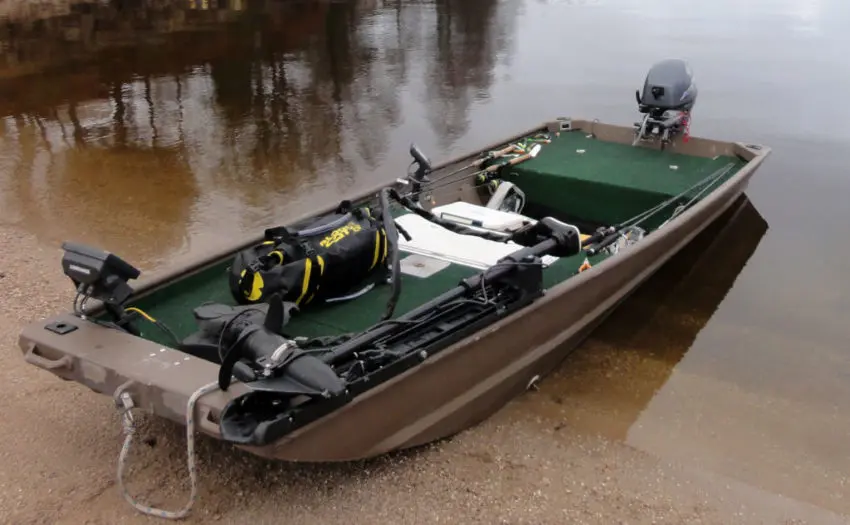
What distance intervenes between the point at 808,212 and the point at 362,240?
18.1ft

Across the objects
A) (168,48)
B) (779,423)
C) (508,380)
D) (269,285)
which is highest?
(168,48)

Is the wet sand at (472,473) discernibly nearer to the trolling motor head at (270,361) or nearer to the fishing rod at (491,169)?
the trolling motor head at (270,361)

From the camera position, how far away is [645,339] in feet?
17.1

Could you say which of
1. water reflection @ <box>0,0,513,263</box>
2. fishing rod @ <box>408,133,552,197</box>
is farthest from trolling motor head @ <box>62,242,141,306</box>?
water reflection @ <box>0,0,513,263</box>

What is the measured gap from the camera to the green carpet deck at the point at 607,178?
5.76 m

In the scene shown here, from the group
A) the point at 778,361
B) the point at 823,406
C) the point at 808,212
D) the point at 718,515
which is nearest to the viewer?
the point at 718,515

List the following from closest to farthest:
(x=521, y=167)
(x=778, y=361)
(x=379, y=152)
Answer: (x=778, y=361), (x=521, y=167), (x=379, y=152)

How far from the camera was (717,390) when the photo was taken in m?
4.71

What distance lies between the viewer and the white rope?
9.23ft

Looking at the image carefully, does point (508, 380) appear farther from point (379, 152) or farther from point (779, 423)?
point (379, 152)

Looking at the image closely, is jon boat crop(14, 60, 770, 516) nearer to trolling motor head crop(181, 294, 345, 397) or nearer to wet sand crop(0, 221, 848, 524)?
trolling motor head crop(181, 294, 345, 397)

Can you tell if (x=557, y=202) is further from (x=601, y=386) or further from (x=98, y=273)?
(x=98, y=273)

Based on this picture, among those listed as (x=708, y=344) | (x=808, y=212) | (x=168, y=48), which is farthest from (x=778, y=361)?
(x=168, y=48)

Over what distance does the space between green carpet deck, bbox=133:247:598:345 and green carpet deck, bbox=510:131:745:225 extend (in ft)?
5.63
